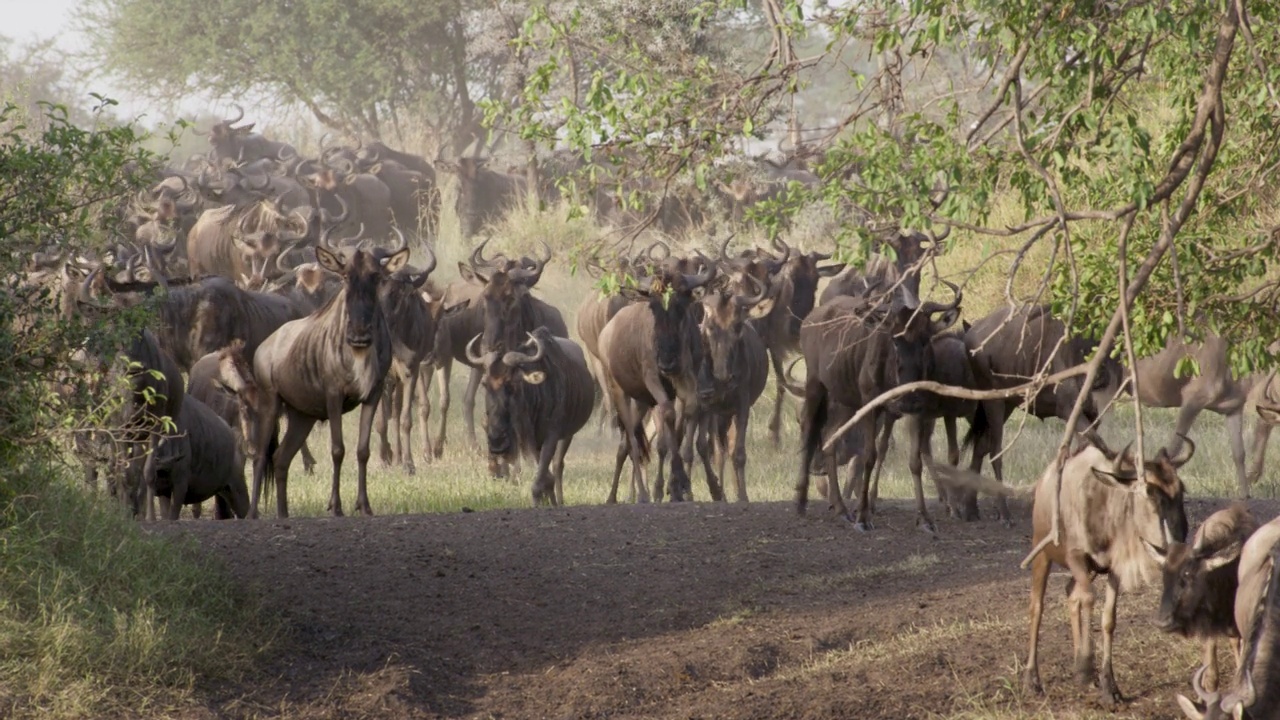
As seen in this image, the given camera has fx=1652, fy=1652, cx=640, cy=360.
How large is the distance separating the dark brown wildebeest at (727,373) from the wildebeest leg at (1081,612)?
687 centimetres

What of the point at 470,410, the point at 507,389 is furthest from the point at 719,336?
the point at 470,410

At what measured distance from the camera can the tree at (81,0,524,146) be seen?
125 feet

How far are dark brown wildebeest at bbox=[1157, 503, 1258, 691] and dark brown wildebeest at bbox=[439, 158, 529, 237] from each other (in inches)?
986

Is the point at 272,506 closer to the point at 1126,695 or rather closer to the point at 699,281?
the point at 699,281

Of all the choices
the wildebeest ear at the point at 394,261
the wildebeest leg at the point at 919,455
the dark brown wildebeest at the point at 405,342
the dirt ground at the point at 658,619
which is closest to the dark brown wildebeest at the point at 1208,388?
the dirt ground at the point at 658,619

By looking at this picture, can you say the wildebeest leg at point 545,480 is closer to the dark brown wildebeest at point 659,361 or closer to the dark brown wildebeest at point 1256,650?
the dark brown wildebeest at point 659,361

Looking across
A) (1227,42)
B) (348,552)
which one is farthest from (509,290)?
(1227,42)

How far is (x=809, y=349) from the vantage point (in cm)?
1251

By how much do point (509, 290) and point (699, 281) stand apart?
2.84m

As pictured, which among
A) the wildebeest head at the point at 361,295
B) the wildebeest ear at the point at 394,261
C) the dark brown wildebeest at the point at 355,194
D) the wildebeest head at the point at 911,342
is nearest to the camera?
the wildebeest head at the point at 911,342

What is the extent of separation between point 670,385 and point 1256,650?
9.26 m

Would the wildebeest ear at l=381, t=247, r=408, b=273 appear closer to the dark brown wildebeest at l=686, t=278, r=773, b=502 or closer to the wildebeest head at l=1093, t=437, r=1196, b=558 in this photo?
the dark brown wildebeest at l=686, t=278, r=773, b=502

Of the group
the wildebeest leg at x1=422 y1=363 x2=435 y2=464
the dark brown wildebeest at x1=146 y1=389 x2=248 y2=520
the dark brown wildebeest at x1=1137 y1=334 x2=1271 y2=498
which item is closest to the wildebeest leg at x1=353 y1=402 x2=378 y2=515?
the dark brown wildebeest at x1=146 y1=389 x2=248 y2=520

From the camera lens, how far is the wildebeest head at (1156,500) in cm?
615
